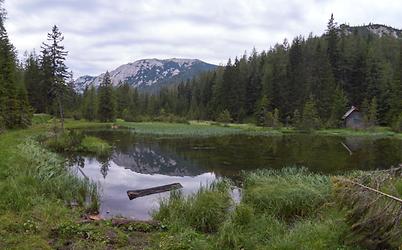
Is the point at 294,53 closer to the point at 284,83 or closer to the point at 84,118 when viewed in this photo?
the point at 284,83

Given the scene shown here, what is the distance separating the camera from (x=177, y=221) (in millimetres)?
11664

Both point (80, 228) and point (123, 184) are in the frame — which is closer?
point (80, 228)

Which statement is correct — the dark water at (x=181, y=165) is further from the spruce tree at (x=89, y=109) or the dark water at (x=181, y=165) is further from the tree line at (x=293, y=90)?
the spruce tree at (x=89, y=109)

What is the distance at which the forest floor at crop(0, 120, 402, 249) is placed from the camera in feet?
31.2

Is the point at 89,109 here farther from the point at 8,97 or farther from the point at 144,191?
the point at 144,191

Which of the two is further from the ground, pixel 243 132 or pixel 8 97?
pixel 8 97

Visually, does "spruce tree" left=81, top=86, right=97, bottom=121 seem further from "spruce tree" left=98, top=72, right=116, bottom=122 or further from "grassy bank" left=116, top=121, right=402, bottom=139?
"grassy bank" left=116, top=121, right=402, bottom=139

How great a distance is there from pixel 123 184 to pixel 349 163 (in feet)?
55.9

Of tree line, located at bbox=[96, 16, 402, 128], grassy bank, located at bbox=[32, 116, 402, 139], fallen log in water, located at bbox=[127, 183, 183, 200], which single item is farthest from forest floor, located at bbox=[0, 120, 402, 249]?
tree line, located at bbox=[96, 16, 402, 128]

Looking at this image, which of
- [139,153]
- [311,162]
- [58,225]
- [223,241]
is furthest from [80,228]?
[139,153]

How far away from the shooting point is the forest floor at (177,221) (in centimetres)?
950

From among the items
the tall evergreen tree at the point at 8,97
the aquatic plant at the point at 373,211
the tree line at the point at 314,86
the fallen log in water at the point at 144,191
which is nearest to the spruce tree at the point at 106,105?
the tree line at the point at 314,86

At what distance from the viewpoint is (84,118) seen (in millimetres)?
83875

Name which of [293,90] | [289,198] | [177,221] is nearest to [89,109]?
[293,90]
